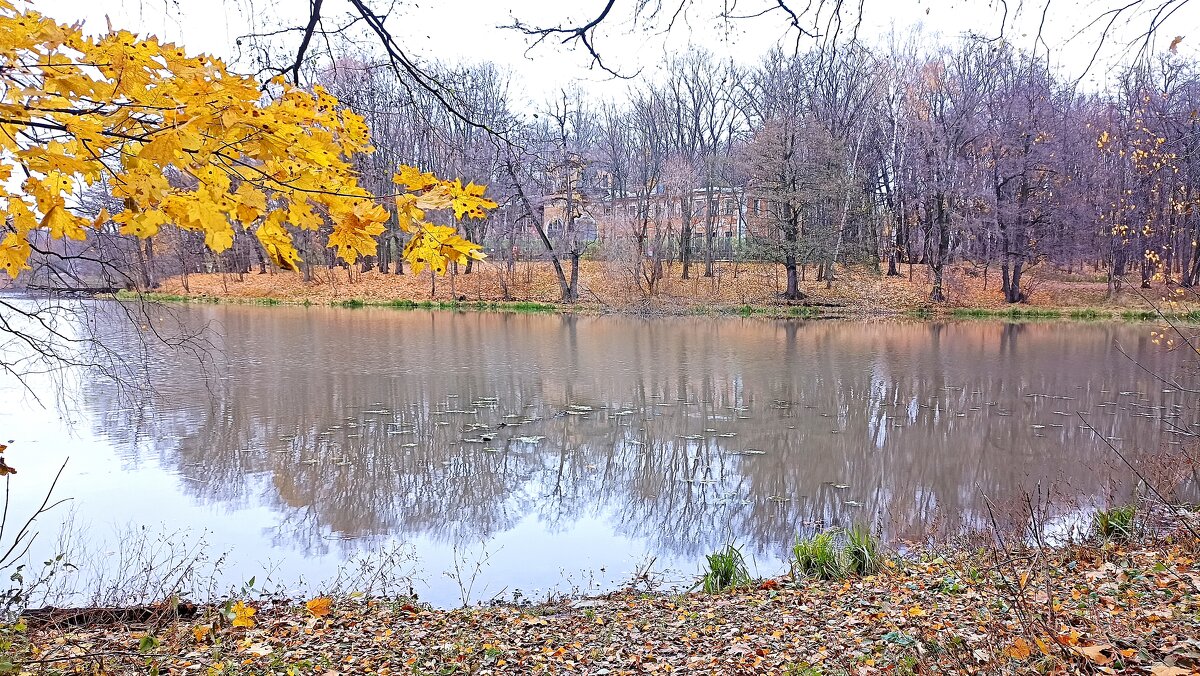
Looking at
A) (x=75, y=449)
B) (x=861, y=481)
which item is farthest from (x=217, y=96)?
(x=75, y=449)

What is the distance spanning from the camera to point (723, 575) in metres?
6.33

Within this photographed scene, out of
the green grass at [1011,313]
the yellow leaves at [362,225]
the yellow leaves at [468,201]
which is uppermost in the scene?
the yellow leaves at [468,201]

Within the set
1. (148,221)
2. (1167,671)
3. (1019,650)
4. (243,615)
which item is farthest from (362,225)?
(243,615)

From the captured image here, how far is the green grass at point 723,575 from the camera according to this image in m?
6.19

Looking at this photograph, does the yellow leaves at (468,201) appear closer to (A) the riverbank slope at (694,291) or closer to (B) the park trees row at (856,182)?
(B) the park trees row at (856,182)

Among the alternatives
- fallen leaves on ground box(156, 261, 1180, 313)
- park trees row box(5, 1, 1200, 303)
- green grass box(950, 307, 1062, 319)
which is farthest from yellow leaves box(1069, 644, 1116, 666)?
green grass box(950, 307, 1062, 319)

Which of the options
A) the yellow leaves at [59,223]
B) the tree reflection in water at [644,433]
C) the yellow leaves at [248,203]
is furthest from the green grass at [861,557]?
the yellow leaves at [59,223]

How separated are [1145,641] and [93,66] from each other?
4.29 metres

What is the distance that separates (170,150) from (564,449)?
31.8 ft

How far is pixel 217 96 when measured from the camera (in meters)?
1.92

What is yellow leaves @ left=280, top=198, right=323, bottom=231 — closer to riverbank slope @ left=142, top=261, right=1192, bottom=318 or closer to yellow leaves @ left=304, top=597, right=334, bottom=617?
yellow leaves @ left=304, top=597, right=334, bottom=617

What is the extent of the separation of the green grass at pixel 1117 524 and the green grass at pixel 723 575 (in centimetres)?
319

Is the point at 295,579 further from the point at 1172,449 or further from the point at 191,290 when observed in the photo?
the point at 191,290

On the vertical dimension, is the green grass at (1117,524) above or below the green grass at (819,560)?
above
